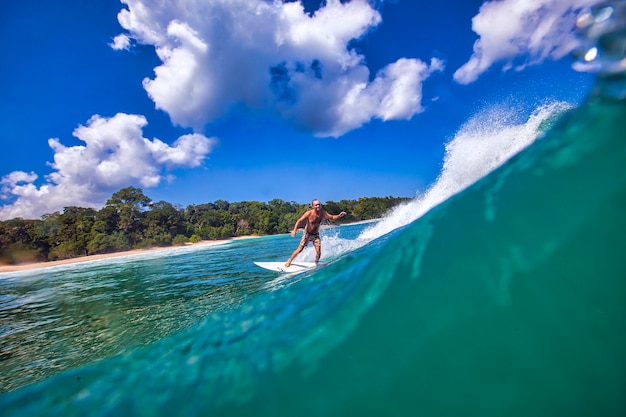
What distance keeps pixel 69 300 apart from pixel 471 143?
541 inches

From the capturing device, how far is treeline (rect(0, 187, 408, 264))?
130 ft

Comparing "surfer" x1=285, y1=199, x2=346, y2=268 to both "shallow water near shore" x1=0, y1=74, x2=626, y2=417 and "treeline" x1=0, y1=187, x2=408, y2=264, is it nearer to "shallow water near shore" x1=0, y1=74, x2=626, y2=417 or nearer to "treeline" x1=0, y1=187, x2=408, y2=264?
"shallow water near shore" x1=0, y1=74, x2=626, y2=417

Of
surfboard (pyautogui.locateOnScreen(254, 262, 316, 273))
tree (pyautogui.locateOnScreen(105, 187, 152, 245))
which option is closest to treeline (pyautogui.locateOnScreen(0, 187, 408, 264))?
tree (pyautogui.locateOnScreen(105, 187, 152, 245))

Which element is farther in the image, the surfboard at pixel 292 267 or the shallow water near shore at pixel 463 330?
the surfboard at pixel 292 267

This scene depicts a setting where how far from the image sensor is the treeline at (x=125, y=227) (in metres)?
39.5

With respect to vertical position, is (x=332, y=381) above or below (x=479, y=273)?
below

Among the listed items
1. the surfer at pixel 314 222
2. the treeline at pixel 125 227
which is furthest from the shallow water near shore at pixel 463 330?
the treeline at pixel 125 227

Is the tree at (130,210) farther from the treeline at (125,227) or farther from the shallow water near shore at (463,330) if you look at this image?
the shallow water near shore at (463,330)

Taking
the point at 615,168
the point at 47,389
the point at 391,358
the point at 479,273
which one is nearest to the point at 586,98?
the point at 615,168

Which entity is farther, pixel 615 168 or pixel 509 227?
pixel 509 227

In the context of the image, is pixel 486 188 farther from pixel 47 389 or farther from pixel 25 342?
pixel 25 342

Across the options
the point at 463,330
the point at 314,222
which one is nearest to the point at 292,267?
the point at 314,222

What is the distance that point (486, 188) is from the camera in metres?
2.85

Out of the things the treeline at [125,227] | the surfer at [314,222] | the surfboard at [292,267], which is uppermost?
the treeline at [125,227]
